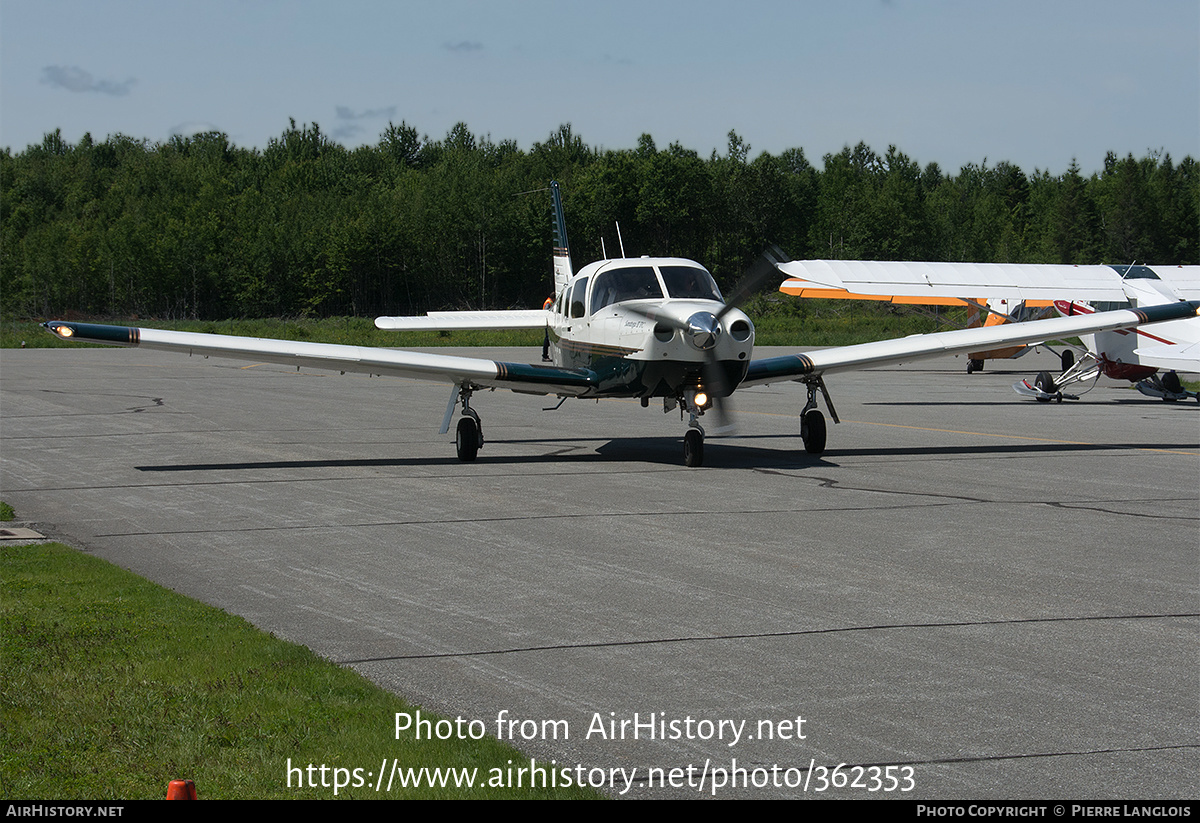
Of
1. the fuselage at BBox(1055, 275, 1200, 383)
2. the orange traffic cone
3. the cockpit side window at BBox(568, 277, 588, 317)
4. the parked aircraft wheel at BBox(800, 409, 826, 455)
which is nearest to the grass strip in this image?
the orange traffic cone

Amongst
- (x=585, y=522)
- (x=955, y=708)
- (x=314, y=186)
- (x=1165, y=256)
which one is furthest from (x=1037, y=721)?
(x=314, y=186)

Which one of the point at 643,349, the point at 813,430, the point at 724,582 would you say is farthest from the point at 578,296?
the point at 724,582

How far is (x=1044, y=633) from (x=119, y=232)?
106 metres

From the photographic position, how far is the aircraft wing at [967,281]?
2728 cm

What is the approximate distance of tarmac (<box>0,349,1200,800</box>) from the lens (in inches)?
183

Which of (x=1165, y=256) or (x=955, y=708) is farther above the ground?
(x=1165, y=256)

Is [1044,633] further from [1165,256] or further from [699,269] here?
[1165,256]

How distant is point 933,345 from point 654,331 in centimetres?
486

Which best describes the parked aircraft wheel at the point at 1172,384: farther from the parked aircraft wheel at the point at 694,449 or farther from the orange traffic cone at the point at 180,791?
the orange traffic cone at the point at 180,791

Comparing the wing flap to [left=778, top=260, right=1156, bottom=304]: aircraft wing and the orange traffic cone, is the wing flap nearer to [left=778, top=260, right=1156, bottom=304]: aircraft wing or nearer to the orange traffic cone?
[left=778, top=260, right=1156, bottom=304]: aircraft wing

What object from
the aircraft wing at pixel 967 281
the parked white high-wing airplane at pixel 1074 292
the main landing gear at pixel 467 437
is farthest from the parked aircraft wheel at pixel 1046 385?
the main landing gear at pixel 467 437

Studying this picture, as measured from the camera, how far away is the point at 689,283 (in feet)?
46.6

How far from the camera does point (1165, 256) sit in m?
→ 109

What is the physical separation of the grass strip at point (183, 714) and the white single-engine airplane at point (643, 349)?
7.39m
